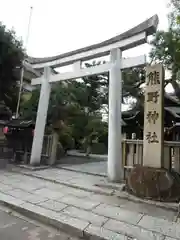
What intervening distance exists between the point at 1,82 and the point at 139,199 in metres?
8.43

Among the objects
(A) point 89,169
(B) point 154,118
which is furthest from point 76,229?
(A) point 89,169

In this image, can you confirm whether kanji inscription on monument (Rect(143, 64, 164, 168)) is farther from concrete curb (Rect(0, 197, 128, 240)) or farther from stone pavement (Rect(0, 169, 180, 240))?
concrete curb (Rect(0, 197, 128, 240))

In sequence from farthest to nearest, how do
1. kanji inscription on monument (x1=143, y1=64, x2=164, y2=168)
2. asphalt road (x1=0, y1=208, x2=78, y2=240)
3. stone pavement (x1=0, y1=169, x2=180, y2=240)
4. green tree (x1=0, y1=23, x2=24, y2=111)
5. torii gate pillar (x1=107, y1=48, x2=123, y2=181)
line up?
green tree (x1=0, y1=23, x2=24, y2=111), torii gate pillar (x1=107, y1=48, x2=123, y2=181), kanji inscription on monument (x1=143, y1=64, x2=164, y2=168), stone pavement (x1=0, y1=169, x2=180, y2=240), asphalt road (x1=0, y1=208, x2=78, y2=240)

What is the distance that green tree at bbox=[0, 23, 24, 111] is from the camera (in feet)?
30.1

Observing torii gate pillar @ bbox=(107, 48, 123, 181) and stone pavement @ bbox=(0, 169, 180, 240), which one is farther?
torii gate pillar @ bbox=(107, 48, 123, 181)

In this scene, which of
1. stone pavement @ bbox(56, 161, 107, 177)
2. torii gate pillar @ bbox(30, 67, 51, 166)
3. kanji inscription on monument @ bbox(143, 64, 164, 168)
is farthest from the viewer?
torii gate pillar @ bbox(30, 67, 51, 166)

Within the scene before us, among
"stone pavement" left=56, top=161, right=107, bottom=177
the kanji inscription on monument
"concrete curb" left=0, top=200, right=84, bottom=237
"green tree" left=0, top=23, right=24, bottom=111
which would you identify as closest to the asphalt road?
"concrete curb" left=0, top=200, right=84, bottom=237

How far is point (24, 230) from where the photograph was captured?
321 cm

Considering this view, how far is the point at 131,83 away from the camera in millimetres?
16156

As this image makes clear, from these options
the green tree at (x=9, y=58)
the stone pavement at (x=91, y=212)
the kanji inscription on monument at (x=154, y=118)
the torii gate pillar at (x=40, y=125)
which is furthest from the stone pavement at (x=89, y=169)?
the green tree at (x=9, y=58)

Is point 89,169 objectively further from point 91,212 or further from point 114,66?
point 91,212

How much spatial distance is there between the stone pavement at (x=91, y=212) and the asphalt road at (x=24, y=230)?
13cm

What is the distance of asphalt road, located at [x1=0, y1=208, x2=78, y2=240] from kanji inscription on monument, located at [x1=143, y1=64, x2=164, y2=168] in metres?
2.57

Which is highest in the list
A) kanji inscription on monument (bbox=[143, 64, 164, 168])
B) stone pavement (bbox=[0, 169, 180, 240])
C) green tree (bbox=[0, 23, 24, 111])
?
green tree (bbox=[0, 23, 24, 111])
